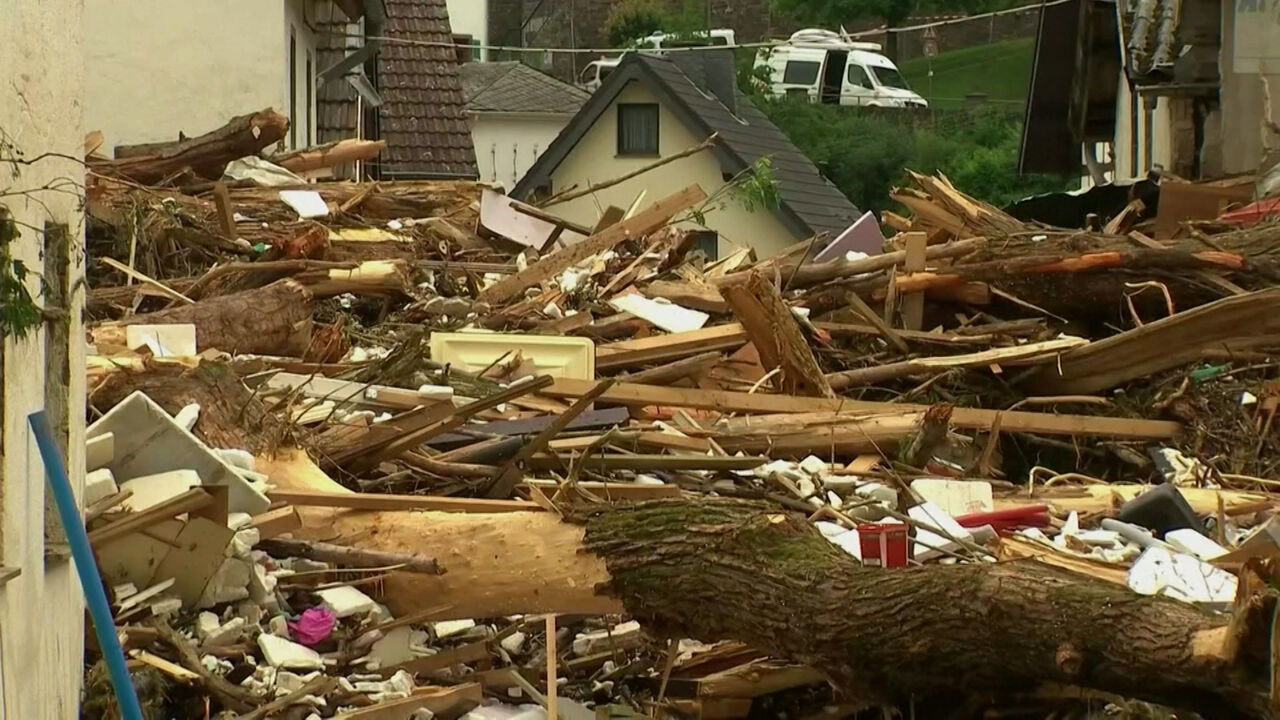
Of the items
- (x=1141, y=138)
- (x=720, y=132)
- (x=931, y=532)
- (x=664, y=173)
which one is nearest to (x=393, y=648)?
(x=931, y=532)

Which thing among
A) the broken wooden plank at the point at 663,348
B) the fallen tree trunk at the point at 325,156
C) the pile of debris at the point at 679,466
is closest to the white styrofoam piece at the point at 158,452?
the pile of debris at the point at 679,466

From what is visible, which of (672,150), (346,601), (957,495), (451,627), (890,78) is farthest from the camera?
(890,78)

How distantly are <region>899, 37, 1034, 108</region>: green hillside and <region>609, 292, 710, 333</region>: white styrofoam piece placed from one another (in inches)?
1318

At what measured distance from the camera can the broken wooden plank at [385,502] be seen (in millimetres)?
7457

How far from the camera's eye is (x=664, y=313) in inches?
450

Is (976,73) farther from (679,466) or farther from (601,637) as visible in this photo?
(601,637)

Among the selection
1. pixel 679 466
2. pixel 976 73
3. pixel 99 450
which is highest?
pixel 976 73

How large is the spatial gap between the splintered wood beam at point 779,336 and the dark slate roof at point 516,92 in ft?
99.8

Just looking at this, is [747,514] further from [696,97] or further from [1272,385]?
[696,97]

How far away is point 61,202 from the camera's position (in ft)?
17.0

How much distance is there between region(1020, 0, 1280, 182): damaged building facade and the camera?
14.7 m

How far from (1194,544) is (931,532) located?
1131 mm

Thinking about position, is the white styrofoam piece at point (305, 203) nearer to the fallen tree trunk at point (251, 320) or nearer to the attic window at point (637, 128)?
the fallen tree trunk at point (251, 320)

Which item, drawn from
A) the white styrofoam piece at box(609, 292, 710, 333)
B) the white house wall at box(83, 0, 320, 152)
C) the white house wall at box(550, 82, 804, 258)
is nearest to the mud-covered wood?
the white styrofoam piece at box(609, 292, 710, 333)
